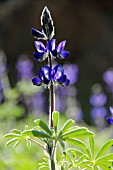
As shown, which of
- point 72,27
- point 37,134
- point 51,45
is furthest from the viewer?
point 72,27

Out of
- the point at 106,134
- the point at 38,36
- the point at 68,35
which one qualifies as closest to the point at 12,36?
the point at 68,35

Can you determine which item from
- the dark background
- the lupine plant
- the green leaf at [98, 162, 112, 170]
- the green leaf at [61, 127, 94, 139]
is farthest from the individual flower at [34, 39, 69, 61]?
the dark background

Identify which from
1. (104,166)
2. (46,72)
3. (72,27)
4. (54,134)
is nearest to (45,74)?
(46,72)

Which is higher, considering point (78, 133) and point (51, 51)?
point (51, 51)

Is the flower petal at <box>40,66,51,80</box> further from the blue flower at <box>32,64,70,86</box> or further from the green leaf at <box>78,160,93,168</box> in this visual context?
the green leaf at <box>78,160,93,168</box>

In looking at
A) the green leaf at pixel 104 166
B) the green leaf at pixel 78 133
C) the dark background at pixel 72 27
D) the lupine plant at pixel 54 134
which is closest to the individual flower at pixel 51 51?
the lupine plant at pixel 54 134

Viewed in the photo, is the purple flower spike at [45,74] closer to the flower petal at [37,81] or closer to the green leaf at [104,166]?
the flower petal at [37,81]

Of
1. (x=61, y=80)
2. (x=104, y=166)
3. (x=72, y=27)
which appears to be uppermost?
(x=72, y=27)

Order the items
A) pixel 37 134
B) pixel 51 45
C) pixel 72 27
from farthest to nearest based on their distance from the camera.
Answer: pixel 72 27, pixel 51 45, pixel 37 134

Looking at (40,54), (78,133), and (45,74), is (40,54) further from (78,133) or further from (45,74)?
(78,133)
